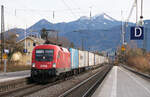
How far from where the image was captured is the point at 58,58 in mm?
22078

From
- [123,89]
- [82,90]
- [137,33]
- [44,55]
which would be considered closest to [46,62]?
[44,55]

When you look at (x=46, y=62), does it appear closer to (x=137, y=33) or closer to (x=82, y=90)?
(x=82, y=90)

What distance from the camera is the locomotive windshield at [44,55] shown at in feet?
70.7

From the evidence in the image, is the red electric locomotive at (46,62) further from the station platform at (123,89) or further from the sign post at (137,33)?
the sign post at (137,33)

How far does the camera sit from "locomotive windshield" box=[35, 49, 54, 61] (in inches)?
848

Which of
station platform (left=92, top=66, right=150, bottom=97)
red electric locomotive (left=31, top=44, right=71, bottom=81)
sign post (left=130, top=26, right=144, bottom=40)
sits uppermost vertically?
sign post (left=130, top=26, right=144, bottom=40)

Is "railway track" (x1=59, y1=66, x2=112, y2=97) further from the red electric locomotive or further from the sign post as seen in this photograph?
the sign post

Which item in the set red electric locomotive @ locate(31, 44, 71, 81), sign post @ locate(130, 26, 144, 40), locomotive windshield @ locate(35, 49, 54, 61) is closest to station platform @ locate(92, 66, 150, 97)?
red electric locomotive @ locate(31, 44, 71, 81)

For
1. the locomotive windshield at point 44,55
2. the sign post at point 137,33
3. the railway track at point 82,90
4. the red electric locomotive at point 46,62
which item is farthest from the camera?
the sign post at point 137,33

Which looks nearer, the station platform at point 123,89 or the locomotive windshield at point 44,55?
the station platform at point 123,89

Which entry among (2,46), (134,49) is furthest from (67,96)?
(134,49)

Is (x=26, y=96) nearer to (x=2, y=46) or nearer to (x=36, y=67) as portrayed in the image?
(x=36, y=67)

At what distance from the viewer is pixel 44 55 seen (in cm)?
2172

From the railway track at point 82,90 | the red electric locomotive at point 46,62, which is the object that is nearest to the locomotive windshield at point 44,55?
the red electric locomotive at point 46,62
